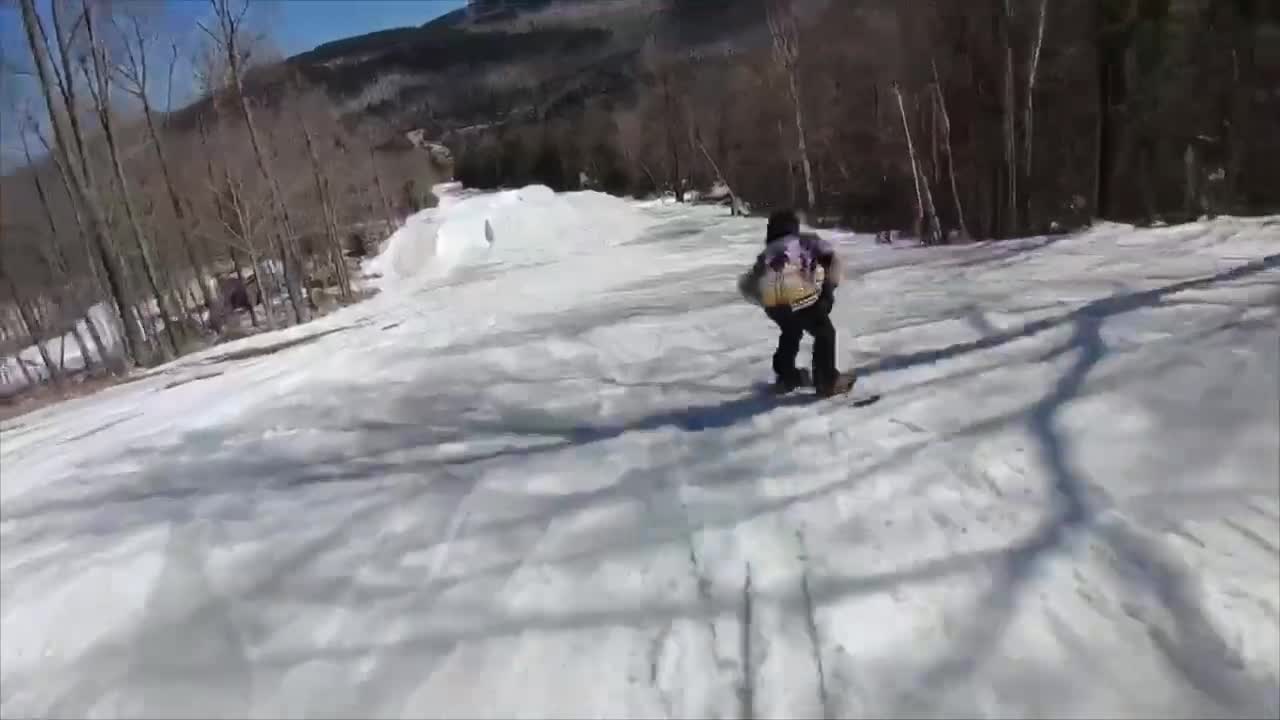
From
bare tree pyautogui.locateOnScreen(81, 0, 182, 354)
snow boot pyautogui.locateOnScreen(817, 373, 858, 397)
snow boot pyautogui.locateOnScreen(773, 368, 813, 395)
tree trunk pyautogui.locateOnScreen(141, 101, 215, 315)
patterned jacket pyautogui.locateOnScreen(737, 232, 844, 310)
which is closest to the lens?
patterned jacket pyautogui.locateOnScreen(737, 232, 844, 310)

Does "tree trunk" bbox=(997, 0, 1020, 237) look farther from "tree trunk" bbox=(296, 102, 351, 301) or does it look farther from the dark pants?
"tree trunk" bbox=(296, 102, 351, 301)

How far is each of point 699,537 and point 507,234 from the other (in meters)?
44.4

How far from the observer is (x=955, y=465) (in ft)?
15.1

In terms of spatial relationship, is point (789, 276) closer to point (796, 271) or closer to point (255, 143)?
point (796, 271)

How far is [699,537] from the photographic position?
13.6 feet

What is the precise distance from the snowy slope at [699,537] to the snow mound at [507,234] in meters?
26.4

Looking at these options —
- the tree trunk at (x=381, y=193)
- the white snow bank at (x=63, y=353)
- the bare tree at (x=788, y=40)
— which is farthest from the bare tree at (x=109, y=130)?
the tree trunk at (x=381, y=193)

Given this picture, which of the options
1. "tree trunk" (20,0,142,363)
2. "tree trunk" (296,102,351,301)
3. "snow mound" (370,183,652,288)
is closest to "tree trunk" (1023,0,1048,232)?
"snow mound" (370,183,652,288)

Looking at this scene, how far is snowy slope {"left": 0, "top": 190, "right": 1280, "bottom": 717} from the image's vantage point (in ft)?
10.2

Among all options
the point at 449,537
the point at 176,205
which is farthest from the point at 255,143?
the point at 449,537

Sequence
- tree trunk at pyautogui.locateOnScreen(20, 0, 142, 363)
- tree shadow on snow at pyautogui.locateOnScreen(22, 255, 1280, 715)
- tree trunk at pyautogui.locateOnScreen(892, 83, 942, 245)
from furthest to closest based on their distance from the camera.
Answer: tree trunk at pyautogui.locateOnScreen(20, 0, 142, 363)
tree trunk at pyautogui.locateOnScreen(892, 83, 942, 245)
tree shadow on snow at pyautogui.locateOnScreen(22, 255, 1280, 715)

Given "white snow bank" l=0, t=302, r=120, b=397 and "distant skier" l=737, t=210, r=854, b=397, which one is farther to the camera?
"white snow bank" l=0, t=302, r=120, b=397

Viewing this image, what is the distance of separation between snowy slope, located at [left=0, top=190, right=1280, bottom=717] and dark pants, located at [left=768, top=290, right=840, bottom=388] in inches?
11.9

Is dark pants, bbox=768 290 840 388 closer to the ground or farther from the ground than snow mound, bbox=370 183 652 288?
farther from the ground
